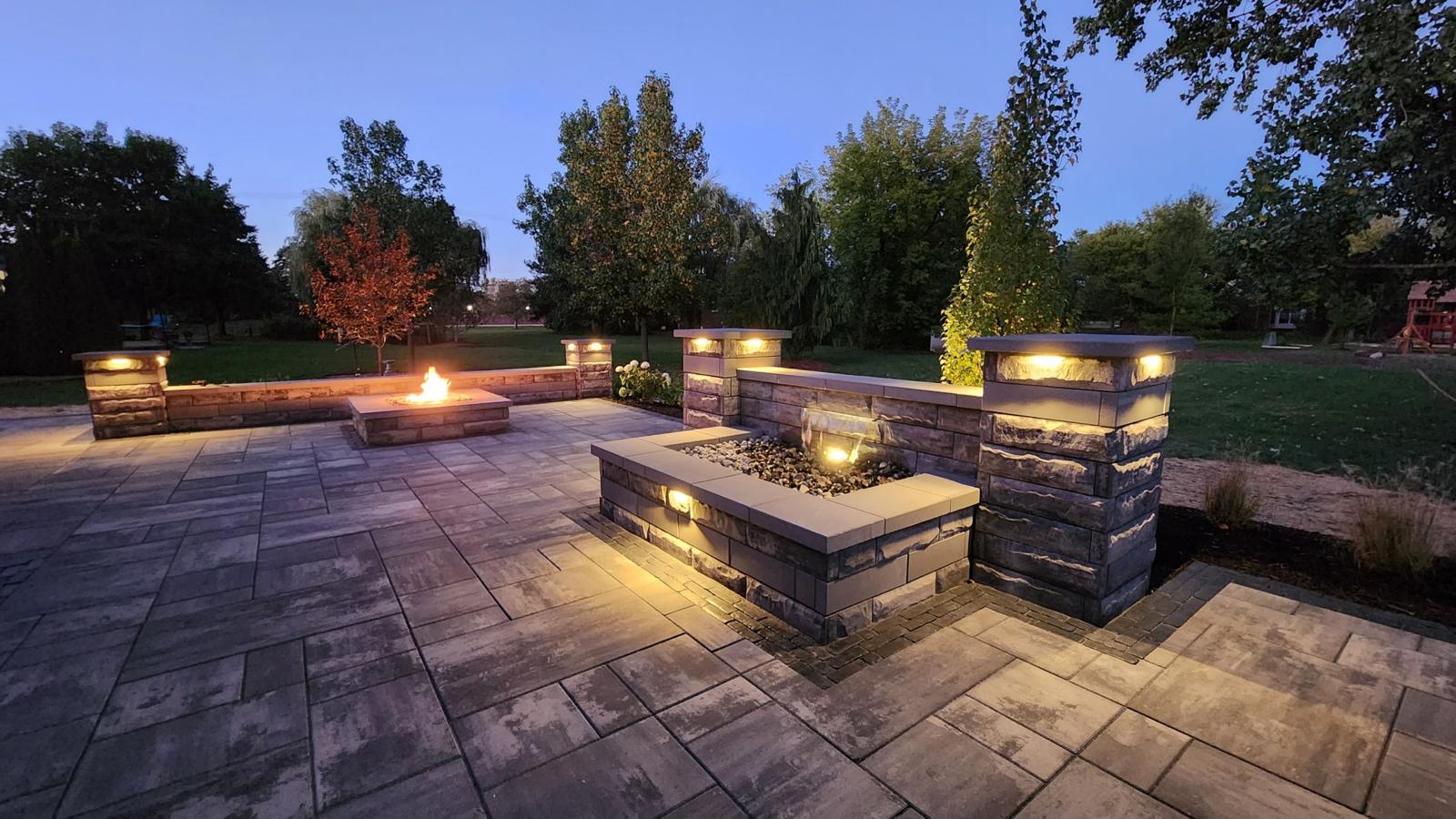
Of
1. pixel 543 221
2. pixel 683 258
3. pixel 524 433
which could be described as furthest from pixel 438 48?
pixel 524 433

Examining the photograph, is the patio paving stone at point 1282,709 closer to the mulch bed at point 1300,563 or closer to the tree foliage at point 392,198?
the mulch bed at point 1300,563

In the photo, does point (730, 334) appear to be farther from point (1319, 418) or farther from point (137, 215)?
point (137, 215)

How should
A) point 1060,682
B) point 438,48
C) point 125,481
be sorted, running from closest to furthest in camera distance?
point 1060,682 → point 125,481 → point 438,48

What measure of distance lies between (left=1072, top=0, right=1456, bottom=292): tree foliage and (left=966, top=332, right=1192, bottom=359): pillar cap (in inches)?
146

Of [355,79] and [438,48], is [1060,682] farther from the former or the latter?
[355,79]

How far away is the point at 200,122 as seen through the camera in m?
36.2

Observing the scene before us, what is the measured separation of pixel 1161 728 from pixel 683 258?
13124 millimetres

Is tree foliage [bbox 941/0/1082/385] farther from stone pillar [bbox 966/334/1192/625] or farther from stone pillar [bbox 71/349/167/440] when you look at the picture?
stone pillar [bbox 71/349/167/440]

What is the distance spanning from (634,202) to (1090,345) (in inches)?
502

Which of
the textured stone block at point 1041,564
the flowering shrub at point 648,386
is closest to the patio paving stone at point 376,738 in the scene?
the textured stone block at point 1041,564

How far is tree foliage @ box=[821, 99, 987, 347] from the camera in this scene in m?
22.7

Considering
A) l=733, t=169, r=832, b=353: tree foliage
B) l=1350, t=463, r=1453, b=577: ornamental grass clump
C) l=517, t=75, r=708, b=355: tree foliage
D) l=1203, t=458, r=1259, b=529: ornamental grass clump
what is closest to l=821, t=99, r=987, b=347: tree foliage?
l=733, t=169, r=832, b=353: tree foliage

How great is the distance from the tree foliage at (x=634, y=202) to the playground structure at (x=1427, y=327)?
80.0 ft

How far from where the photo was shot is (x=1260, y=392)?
449 inches
